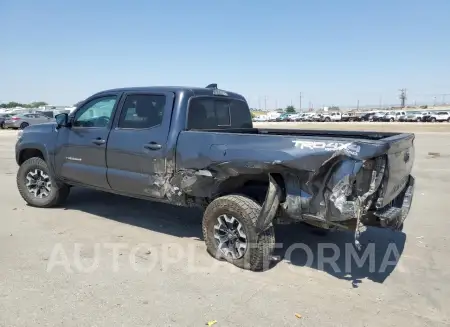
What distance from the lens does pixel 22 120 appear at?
3591 centimetres

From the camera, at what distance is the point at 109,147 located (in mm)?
5594

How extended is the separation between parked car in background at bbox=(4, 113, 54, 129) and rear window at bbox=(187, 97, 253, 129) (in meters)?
32.9

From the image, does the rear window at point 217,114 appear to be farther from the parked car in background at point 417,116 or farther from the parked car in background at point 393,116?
the parked car in background at point 393,116

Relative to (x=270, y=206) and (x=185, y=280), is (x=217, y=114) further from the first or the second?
(x=185, y=280)

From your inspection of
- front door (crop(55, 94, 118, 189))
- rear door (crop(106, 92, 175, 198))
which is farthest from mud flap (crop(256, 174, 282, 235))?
front door (crop(55, 94, 118, 189))

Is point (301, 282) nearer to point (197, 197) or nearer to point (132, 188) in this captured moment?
point (197, 197)

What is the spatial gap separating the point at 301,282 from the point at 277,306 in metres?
0.62

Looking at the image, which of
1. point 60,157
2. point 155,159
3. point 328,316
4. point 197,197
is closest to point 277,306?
point 328,316

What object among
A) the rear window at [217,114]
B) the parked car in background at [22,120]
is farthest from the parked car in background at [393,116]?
the rear window at [217,114]

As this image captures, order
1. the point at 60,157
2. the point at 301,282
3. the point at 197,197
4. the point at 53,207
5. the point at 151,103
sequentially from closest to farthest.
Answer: the point at 301,282
the point at 197,197
the point at 151,103
the point at 60,157
the point at 53,207

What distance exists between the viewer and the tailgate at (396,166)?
155 inches

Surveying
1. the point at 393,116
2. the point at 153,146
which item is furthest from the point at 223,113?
the point at 393,116

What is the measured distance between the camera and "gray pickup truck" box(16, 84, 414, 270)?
384 centimetres

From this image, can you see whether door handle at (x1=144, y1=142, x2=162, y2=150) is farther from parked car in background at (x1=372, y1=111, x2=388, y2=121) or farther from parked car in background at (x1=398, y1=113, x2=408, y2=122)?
parked car in background at (x1=372, y1=111, x2=388, y2=121)
